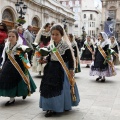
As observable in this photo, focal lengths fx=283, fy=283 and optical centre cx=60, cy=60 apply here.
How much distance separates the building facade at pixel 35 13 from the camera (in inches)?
813

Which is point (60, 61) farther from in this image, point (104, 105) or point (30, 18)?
point (30, 18)

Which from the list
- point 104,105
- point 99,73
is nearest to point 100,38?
point 99,73

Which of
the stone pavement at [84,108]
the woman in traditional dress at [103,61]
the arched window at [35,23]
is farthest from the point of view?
the arched window at [35,23]

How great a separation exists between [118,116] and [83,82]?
11.8ft

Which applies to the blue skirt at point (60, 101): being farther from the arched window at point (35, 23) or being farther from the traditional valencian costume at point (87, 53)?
the arched window at point (35, 23)

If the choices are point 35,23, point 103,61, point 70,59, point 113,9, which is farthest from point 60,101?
point 113,9

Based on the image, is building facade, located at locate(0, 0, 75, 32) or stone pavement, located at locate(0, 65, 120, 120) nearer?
stone pavement, located at locate(0, 65, 120, 120)

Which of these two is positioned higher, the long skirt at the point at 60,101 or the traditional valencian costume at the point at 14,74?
the traditional valencian costume at the point at 14,74

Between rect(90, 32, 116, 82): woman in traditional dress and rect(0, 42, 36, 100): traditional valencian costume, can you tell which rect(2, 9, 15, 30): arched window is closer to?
rect(90, 32, 116, 82): woman in traditional dress

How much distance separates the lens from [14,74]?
5.38m

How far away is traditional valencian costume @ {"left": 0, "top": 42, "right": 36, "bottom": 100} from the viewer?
17.4 ft

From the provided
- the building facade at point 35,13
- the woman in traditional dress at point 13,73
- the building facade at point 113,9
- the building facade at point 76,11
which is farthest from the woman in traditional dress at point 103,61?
the building facade at point 76,11

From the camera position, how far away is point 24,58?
547 centimetres

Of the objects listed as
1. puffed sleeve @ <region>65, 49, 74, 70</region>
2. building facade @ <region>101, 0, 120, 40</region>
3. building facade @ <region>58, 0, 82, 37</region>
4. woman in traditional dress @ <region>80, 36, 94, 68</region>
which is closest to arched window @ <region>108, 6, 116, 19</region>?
building facade @ <region>101, 0, 120, 40</region>
